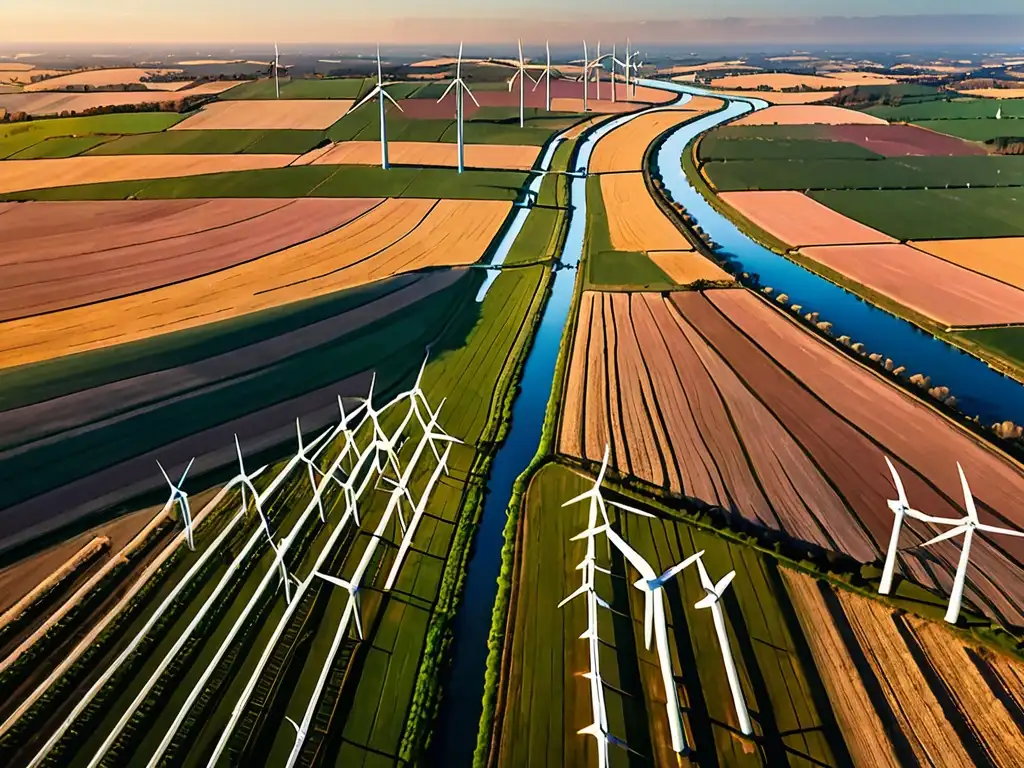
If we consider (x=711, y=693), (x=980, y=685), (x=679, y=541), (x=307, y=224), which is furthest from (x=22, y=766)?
(x=307, y=224)

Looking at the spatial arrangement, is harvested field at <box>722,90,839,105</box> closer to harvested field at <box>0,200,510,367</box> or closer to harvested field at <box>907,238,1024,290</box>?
harvested field at <box>907,238,1024,290</box>

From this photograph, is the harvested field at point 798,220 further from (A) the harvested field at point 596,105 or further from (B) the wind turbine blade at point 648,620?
(A) the harvested field at point 596,105

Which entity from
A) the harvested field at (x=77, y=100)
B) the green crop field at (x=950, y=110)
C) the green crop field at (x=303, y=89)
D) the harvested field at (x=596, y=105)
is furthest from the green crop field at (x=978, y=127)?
the harvested field at (x=77, y=100)

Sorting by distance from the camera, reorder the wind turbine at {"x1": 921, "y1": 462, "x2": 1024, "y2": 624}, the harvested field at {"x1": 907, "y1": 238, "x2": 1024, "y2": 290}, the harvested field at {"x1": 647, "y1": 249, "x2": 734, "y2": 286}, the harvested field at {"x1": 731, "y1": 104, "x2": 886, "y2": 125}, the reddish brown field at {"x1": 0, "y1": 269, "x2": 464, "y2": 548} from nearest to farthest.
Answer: the wind turbine at {"x1": 921, "y1": 462, "x2": 1024, "y2": 624}, the reddish brown field at {"x1": 0, "y1": 269, "x2": 464, "y2": 548}, the harvested field at {"x1": 907, "y1": 238, "x2": 1024, "y2": 290}, the harvested field at {"x1": 647, "y1": 249, "x2": 734, "y2": 286}, the harvested field at {"x1": 731, "y1": 104, "x2": 886, "y2": 125}

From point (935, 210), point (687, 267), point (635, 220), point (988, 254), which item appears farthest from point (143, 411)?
point (935, 210)

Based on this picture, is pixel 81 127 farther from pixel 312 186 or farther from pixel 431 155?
pixel 431 155

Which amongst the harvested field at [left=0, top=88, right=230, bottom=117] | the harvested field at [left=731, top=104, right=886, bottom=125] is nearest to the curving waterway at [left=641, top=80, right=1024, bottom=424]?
the harvested field at [left=731, top=104, right=886, bottom=125]

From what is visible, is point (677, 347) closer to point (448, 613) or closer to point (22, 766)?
point (448, 613)
